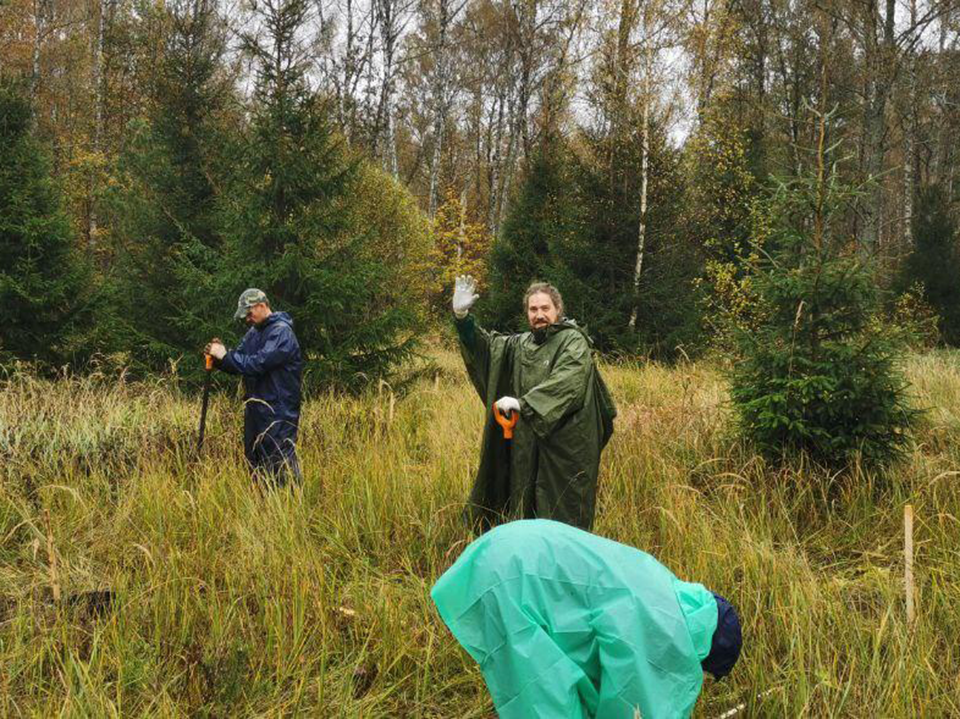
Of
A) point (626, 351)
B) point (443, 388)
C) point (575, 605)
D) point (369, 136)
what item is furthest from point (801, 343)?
point (369, 136)

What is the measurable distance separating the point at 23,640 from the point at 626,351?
10.3m

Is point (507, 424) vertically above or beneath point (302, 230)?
beneath

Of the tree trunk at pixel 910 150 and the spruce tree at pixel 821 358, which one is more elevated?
the tree trunk at pixel 910 150

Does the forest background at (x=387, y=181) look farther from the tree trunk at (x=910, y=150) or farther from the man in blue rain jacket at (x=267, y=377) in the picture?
the man in blue rain jacket at (x=267, y=377)

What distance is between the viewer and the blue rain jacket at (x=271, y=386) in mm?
5160

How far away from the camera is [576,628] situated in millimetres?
1822

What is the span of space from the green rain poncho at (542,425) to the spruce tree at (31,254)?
8.32 m

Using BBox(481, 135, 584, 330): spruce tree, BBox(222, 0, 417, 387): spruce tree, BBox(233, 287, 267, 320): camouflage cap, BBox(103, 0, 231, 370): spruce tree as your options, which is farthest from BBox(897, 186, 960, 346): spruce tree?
BBox(233, 287, 267, 320): camouflage cap

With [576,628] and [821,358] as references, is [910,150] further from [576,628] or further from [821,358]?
[576,628]

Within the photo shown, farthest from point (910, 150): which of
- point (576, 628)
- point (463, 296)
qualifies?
point (576, 628)

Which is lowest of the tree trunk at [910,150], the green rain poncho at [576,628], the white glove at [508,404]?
the green rain poncho at [576,628]

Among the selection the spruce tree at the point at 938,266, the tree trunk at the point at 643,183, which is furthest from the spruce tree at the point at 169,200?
the spruce tree at the point at 938,266

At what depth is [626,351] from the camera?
39.1 feet

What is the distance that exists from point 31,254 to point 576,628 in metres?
10.9
